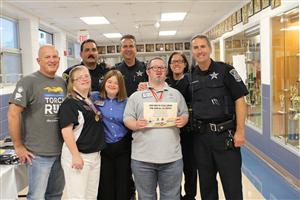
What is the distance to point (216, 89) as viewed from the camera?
280cm

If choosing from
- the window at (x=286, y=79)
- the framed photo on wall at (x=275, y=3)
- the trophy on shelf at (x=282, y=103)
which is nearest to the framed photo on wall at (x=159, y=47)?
the window at (x=286, y=79)

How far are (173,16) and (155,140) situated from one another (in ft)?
22.5

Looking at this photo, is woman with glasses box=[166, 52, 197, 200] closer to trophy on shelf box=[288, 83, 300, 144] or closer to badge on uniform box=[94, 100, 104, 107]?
badge on uniform box=[94, 100, 104, 107]

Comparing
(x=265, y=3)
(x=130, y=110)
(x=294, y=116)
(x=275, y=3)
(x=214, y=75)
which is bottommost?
(x=294, y=116)

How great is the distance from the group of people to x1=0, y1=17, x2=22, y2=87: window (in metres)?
4.94

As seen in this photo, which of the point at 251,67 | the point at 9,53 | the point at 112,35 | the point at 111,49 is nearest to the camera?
the point at 251,67

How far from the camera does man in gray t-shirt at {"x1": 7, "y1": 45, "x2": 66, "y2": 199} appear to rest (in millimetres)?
2658

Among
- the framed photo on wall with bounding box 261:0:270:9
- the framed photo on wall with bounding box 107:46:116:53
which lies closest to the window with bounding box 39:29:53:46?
the framed photo on wall with bounding box 107:46:116:53

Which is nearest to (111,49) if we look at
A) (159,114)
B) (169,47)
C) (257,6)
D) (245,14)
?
(169,47)

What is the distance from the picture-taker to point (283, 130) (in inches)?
209

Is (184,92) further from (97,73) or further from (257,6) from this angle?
(257,6)

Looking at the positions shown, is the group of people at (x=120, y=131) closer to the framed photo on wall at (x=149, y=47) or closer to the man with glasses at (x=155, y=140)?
the man with glasses at (x=155, y=140)

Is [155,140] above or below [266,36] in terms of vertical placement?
below

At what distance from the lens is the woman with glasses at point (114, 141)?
275cm
